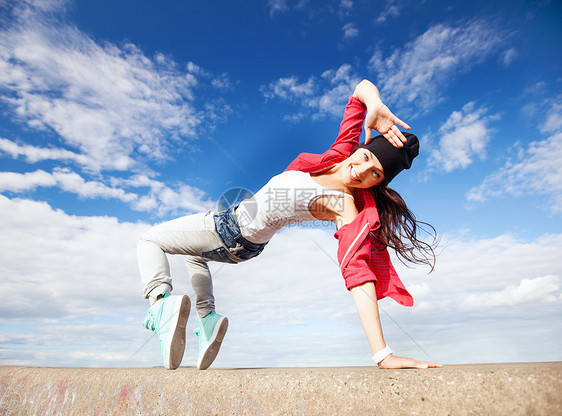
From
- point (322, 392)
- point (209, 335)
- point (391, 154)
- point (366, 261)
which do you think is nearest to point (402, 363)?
point (322, 392)

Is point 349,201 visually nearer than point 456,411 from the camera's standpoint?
No

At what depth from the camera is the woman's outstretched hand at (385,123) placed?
2.21 m

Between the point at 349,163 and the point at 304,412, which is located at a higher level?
the point at 349,163

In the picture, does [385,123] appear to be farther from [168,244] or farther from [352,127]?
[168,244]

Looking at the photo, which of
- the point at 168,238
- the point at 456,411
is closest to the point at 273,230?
the point at 168,238

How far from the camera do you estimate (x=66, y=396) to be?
2.22m

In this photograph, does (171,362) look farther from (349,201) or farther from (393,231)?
(393,231)

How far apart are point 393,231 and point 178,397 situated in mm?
1834

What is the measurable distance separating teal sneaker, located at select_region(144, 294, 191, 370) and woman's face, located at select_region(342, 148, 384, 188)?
4.45 feet

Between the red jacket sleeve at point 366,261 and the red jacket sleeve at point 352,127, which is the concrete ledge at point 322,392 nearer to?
the red jacket sleeve at point 366,261

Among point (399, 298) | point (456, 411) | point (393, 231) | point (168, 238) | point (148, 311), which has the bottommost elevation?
point (456, 411)

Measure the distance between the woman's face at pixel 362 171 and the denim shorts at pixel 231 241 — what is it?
0.82m

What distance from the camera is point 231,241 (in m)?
2.44

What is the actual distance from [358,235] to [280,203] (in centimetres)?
57
